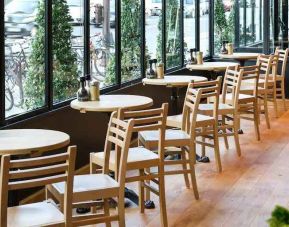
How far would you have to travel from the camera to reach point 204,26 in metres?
9.64

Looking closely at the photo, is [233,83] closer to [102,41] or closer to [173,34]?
[102,41]

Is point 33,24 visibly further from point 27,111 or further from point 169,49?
point 169,49

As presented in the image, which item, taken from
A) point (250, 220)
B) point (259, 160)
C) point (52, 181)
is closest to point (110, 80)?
point (259, 160)

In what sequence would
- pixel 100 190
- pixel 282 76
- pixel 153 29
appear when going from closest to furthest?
pixel 100 190 → pixel 153 29 → pixel 282 76

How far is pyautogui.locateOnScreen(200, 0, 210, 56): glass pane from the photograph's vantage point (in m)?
9.45

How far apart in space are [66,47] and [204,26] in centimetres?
503

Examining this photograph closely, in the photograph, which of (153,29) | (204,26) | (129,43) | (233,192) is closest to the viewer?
(233,192)

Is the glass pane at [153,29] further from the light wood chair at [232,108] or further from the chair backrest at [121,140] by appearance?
the chair backrest at [121,140]

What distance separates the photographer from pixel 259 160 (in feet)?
19.1

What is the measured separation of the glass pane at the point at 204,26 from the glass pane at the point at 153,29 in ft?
6.53

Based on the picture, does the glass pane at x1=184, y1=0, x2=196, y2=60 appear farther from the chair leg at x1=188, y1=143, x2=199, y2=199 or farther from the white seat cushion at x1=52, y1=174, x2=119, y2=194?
the white seat cushion at x1=52, y1=174, x2=119, y2=194

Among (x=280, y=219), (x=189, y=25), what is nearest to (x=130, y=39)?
(x=189, y=25)

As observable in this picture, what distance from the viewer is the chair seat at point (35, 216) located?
2.59m

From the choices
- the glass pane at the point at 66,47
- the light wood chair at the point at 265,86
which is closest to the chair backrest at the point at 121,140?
the glass pane at the point at 66,47
